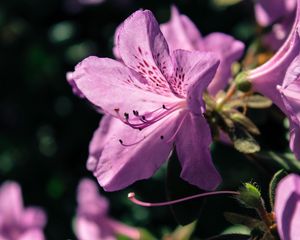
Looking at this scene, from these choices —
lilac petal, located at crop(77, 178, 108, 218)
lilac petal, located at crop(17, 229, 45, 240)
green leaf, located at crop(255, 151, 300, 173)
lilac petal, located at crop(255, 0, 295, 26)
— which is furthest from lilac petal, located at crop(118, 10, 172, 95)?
lilac petal, located at crop(77, 178, 108, 218)

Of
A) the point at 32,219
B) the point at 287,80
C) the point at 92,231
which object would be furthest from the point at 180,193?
the point at 32,219

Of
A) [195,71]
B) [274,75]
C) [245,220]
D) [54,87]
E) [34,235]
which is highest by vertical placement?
[195,71]

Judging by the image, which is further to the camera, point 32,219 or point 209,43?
point 32,219

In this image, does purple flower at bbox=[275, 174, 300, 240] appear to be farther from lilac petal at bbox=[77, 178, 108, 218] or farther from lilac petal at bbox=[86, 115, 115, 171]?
lilac petal at bbox=[77, 178, 108, 218]

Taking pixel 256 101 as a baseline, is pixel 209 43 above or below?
above

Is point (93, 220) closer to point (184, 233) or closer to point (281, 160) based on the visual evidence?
point (184, 233)

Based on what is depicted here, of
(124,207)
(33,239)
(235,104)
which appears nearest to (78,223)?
(33,239)

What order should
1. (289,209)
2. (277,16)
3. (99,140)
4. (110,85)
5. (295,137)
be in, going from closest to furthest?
(289,209) → (295,137) → (110,85) → (99,140) → (277,16)
